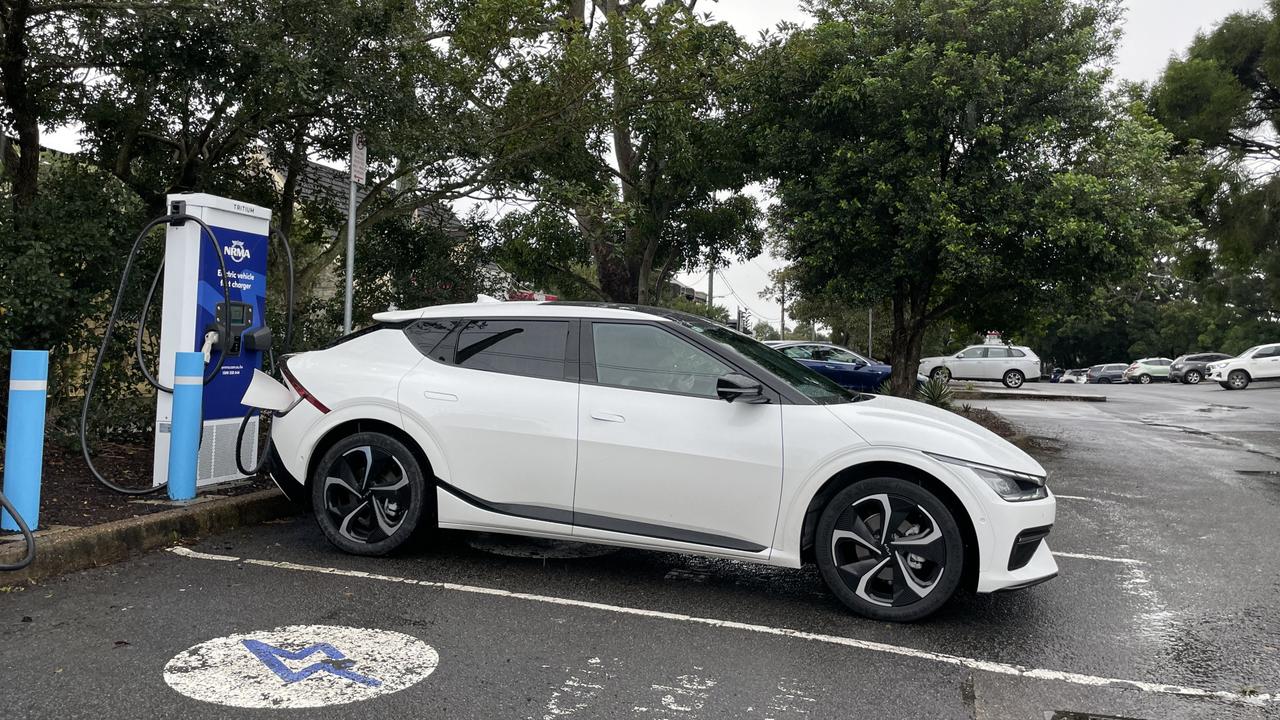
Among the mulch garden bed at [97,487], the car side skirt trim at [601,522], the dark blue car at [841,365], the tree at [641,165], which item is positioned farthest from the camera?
the dark blue car at [841,365]

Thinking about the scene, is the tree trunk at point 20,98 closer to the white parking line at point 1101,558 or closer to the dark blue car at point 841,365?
the white parking line at point 1101,558

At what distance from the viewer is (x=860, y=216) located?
41.7 ft

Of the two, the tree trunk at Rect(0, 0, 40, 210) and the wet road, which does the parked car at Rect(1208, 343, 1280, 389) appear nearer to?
the wet road

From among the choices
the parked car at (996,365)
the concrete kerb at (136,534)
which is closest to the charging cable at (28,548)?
the concrete kerb at (136,534)

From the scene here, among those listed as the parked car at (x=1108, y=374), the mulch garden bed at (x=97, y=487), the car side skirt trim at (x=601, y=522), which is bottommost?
the mulch garden bed at (x=97, y=487)

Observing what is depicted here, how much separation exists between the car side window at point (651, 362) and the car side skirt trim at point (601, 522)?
2.39 ft

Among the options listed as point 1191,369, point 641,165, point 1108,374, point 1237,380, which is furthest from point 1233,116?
point 1108,374

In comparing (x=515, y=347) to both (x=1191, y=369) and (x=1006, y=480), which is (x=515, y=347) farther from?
(x=1191, y=369)

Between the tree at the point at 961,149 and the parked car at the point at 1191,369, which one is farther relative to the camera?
the parked car at the point at 1191,369

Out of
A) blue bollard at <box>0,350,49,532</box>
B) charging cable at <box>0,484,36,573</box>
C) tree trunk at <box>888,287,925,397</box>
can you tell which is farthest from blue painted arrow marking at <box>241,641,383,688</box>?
tree trunk at <box>888,287,925,397</box>

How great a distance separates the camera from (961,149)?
517 inches

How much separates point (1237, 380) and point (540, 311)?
107 feet

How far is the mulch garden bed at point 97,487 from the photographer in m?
5.32

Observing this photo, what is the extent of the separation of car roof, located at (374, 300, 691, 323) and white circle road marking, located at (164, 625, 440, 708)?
78.4 inches
